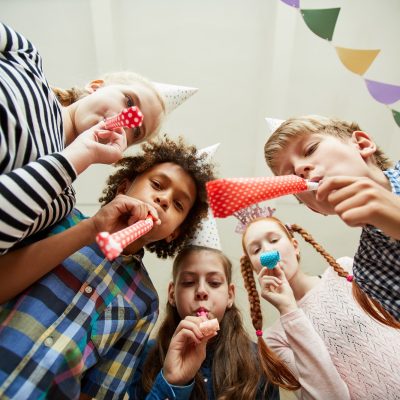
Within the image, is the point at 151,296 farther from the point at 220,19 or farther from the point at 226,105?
the point at 220,19

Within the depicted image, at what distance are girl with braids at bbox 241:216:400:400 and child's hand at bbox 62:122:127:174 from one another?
0.61 m

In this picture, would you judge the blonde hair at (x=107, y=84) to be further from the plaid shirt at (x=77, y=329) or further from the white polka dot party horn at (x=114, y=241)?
the white polka dot party horn at (x=114, y=241)

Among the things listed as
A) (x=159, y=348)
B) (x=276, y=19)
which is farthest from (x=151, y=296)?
(x=276, y=19)

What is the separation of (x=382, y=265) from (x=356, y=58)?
789mm

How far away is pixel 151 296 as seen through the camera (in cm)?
90

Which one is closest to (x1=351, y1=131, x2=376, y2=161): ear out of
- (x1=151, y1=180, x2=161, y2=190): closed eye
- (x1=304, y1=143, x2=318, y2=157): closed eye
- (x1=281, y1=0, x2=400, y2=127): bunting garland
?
(x1=304, y1=143, x2=318, y2=157): closed eye

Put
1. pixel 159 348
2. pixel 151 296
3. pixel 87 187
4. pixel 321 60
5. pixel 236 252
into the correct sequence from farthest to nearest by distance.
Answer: pixel 236 252 < pixel 87 187 < pixel 321 60 < pixel 159 348 < pixel 151 296

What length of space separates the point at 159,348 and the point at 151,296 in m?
0.23

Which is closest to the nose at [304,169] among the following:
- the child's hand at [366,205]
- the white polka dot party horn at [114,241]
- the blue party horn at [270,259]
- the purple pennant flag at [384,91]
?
the child's hand at [366,205]

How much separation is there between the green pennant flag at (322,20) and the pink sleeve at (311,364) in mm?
930

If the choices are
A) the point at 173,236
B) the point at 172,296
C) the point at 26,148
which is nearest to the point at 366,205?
the point at 26,148

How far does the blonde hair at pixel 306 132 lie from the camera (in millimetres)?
824

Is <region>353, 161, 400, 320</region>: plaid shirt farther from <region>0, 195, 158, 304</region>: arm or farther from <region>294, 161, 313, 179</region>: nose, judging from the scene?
<region>0, 195, 158, 304</region>: arm

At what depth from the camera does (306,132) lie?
82 cm
